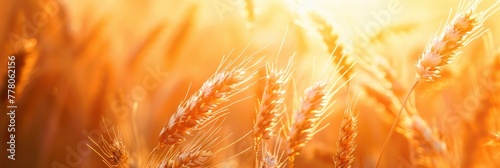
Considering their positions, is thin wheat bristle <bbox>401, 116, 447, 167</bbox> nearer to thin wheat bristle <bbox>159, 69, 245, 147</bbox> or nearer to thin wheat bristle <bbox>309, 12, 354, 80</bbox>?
→ thin wheat bristle <bbox>309, 12, 354, 80</bbox>

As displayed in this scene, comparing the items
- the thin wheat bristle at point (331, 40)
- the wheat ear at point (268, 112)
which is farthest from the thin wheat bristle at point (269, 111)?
the thin wheat bristle at point (331, 40)

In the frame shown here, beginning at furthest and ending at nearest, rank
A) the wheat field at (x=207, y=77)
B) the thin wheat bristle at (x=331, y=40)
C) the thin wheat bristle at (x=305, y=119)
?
the wheat field at (x=207, y=77) < the thin wheat bristle at (x=331, y=40) < the thin wheat bristle at (x=305, y=119)

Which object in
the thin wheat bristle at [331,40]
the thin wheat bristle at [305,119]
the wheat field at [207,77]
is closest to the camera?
the thin wheat bristle at [305,119]

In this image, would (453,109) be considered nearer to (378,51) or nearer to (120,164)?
(378,51)

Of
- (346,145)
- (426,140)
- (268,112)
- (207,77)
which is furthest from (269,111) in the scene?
(207,77)

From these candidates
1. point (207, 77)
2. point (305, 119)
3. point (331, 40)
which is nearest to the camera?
point (305, 119)

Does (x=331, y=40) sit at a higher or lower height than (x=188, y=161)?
higher

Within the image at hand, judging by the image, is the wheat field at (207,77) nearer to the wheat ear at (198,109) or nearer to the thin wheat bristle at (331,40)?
the thin wheat bristle at (331,40)

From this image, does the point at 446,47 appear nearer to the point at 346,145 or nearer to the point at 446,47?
the point at 446,47

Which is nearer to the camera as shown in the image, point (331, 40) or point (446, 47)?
point (446, 47)
